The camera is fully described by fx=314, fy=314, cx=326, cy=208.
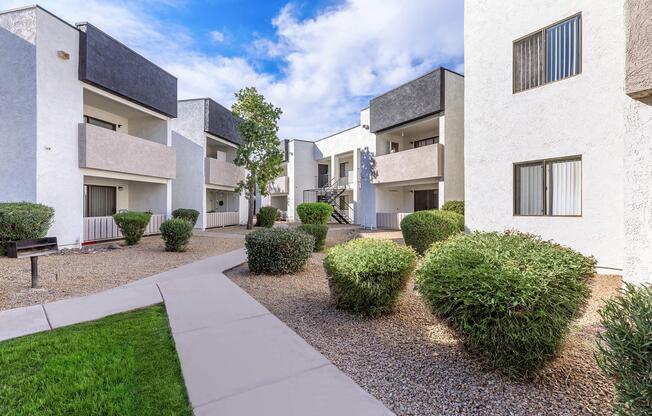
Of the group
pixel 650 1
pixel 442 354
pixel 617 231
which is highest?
pixel 650 1

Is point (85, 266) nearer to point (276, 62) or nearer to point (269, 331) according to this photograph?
point (269, 331)

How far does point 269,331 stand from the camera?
428 cm

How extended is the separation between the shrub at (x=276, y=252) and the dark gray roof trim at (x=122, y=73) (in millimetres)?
10583

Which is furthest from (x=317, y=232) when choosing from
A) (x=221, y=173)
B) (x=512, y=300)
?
(x=221, y=173)

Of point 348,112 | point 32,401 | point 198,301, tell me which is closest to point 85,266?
point 198,301

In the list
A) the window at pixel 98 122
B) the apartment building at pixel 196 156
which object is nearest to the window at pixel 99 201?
the window at pixel 98 122

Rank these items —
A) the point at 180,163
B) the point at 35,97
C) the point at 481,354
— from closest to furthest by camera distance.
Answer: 1. the point at 481,354
2. the point at 35,97
3. the point at 180,163

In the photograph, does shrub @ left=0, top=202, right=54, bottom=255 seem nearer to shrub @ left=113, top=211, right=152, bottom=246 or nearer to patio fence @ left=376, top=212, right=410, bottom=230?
shrub @ left=113, top=211, right=152, bottom=246

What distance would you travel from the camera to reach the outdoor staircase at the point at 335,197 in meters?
27.6

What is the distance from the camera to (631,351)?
209 cm

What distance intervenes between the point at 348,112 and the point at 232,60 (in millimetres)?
15316

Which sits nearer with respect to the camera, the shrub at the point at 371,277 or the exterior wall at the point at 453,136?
the shrub at the point at 371,277

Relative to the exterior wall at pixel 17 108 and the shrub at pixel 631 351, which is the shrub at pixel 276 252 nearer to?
the shrub at pixel 631 351

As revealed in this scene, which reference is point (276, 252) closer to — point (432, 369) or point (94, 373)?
point (94, 373)
